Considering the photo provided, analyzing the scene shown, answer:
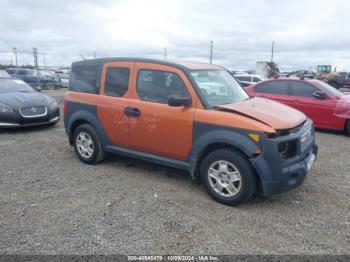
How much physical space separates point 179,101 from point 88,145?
7.23ft

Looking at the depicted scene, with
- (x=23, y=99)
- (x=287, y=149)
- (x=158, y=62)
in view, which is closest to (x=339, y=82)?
(x=23, y=99)

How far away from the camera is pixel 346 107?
8094mm

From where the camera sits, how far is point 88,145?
5582 millimetres

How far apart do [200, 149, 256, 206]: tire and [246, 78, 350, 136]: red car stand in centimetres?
547

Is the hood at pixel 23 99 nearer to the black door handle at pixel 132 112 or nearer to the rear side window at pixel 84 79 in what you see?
the rear side window at pixel 84 79

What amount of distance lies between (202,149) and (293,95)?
5.78m

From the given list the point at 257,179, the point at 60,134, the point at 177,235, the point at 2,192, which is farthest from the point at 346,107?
the point at 2,192

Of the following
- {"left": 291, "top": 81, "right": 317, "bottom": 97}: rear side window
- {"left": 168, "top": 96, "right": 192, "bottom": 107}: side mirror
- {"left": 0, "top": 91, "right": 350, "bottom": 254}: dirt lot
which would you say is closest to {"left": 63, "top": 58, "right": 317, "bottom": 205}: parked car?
{"left": 168, "top": 96, "right": 192, "bottom": 107}: side mirror

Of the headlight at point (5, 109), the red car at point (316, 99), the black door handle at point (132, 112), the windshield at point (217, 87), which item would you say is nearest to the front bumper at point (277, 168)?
the windshield at point (217, 87)

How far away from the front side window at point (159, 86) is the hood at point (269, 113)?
0.67m

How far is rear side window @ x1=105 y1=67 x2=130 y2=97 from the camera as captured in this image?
16.4 ft

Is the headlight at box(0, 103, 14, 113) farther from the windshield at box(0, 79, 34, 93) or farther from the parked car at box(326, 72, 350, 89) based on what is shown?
the parked car at box(326, 72, 350, 89)

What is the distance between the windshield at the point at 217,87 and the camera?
438cm

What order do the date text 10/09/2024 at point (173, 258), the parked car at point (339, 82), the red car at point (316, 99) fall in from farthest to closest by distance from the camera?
the parked car at point (339, 82), the red car at point (316, 99), the date text 10/09/2024 at point (173, 258)
